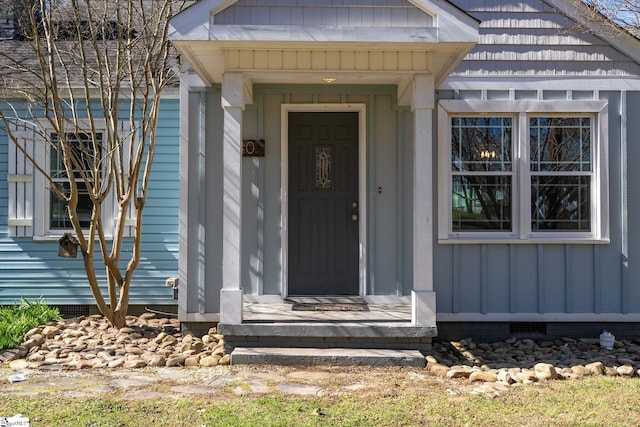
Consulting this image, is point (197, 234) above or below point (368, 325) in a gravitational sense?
above

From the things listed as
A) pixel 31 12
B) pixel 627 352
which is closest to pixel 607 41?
pixel 627 352

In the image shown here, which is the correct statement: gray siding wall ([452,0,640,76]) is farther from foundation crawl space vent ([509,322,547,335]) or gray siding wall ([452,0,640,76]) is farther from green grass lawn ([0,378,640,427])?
green grass lawn ([0,378,640,427])

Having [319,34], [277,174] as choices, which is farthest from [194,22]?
[277,174]

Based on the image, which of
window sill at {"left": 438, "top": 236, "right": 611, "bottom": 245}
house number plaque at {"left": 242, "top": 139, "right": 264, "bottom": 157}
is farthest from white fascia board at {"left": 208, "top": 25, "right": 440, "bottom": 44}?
window sill at {"left": 438, "top": 236, "right": 611, "bottom": 245}

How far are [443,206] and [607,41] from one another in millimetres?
2509

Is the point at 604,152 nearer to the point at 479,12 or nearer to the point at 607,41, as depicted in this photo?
the point at 607,41

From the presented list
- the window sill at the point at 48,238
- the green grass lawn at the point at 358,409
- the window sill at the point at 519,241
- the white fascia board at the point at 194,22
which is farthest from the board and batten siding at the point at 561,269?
the window sill at the point at 48,238

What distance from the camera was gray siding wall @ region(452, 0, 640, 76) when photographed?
6.23m

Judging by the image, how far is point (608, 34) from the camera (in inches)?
244

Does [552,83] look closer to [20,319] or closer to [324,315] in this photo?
[324,315]

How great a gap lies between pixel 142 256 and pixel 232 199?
2533 mm

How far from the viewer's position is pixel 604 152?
6.16 meters

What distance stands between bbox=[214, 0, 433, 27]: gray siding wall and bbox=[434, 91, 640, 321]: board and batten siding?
62.4 inches

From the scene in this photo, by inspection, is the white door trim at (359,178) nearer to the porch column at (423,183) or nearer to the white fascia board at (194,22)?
the porch column at (423,183)
